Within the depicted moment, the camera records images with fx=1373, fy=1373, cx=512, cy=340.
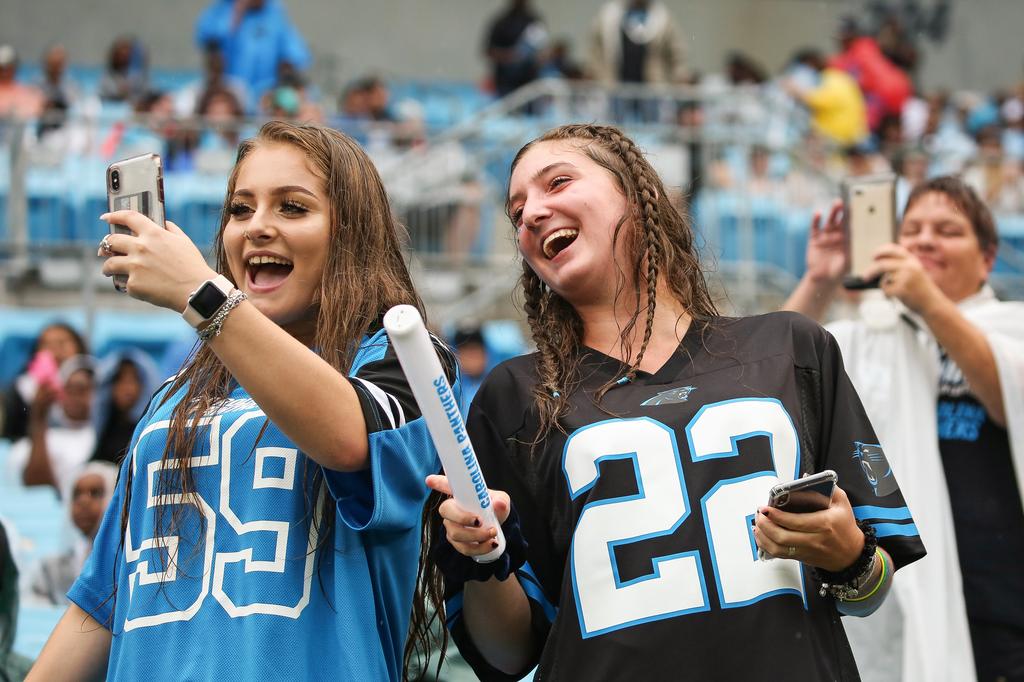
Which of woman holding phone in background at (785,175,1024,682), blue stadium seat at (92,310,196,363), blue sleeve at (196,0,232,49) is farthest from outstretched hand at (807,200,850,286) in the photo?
blue sleeve at (196,0,232,49)

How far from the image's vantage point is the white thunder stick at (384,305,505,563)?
73.9 inches

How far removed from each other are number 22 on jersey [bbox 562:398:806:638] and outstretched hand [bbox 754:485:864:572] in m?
0.09

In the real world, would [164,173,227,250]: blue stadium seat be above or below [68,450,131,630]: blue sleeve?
above

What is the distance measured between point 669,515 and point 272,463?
67cm

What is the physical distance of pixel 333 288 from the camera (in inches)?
95.0

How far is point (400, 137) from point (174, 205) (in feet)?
5.85

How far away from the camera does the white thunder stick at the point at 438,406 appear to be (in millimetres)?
1876

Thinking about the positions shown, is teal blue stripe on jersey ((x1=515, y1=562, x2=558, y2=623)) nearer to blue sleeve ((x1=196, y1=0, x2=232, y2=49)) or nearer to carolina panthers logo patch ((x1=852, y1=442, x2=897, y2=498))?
carolina panthers logo patch ((x1=852, y1=442, x2=897, y2=498))

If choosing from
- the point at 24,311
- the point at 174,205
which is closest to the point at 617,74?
the point at 174,205

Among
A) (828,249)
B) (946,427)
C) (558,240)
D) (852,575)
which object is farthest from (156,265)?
(946,427)

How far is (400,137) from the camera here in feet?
33.6

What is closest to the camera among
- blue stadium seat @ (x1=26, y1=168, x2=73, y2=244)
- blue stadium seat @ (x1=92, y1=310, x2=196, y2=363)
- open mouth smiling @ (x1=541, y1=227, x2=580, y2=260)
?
open mouth smiling @ (x1=541, y1=227, x2=580, y2=260)

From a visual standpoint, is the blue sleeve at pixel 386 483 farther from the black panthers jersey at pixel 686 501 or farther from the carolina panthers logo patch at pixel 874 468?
the carolina panthers logo patch at pixel 874 468

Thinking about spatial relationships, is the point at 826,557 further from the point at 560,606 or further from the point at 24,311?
the point at 24,311
